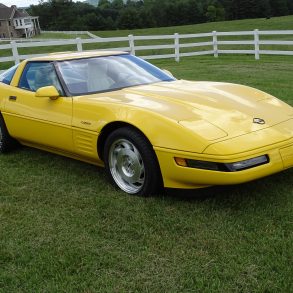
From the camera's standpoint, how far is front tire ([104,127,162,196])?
3.78 m

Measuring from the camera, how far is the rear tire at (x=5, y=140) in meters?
5.52

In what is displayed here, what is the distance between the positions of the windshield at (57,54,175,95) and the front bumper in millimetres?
1371

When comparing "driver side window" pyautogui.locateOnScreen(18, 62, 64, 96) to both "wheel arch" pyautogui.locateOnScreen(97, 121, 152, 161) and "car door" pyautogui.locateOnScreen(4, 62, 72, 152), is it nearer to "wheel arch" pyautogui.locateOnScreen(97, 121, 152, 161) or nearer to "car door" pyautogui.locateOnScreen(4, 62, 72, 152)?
"car door" pyautogui.locateOnScreen(4, 62, 72, 152)

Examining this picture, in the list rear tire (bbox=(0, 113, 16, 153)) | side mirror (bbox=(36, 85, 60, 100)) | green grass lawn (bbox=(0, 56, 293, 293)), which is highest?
side mirror (bbox=(36, 85, 60, 100))

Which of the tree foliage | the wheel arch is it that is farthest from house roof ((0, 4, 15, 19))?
the wheel arch

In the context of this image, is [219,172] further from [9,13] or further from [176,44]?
[9,13]

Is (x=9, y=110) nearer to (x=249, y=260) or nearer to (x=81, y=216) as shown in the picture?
(x=81, y=216)

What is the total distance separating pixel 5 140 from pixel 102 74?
5.26 ft

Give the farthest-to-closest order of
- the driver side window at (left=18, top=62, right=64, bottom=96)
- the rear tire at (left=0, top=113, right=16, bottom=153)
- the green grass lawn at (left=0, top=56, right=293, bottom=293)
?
the rear tire at (left=0, top=113, right=16, bottom=153) < the driver side window at (left=18, top=62, right=64, bottom=96) < the green grass lawn at (left=0, top=56, right=293, bottom=293)

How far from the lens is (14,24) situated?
3282 inches

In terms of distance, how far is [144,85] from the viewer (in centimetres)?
479

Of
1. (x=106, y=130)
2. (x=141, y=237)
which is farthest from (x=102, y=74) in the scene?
(x=141, y=237)

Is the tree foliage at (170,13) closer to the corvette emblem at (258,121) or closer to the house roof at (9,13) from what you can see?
the house roof at (9,13)

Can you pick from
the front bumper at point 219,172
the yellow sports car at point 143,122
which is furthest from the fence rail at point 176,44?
the front bumper at point 219,172
